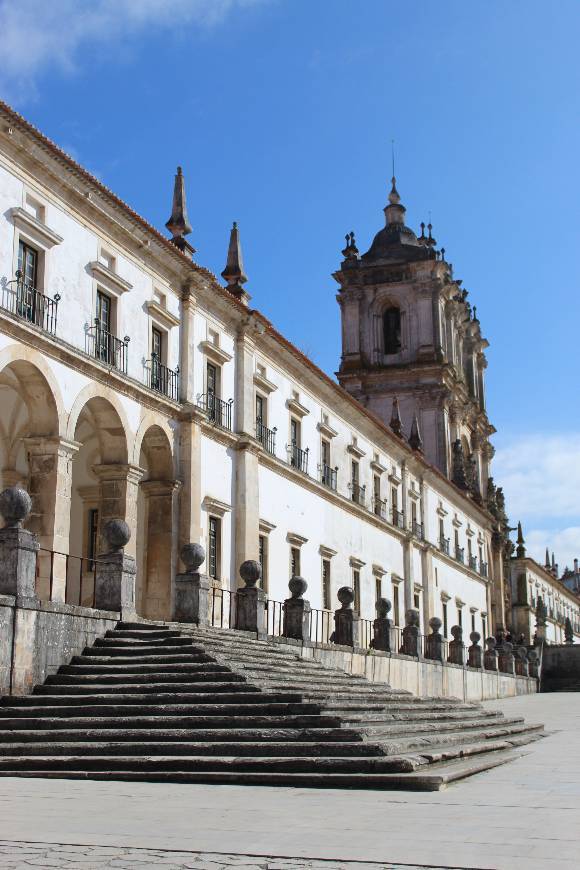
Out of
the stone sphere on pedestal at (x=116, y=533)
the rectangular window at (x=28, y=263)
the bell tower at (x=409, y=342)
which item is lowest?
the stone sphere on pedestal at (x=116, y=533)

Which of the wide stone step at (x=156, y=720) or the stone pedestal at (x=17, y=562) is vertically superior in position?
the stone pedestal at (x=17, y=562)

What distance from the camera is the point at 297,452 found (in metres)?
31.8

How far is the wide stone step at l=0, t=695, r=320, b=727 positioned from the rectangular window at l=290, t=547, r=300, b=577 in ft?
55.1

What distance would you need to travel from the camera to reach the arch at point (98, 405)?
20203mm

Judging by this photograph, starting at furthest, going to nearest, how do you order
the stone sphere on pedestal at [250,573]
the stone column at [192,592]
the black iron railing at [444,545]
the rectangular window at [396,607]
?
the black iron railing at [444,545], the rectangular window at [396,607], the stone sphere on pedestal at [250,573], the stone column at [192,592]

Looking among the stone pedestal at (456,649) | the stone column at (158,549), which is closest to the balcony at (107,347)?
the stone column at (158,549)

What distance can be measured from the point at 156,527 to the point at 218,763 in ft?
42.1

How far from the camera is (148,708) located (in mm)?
13234

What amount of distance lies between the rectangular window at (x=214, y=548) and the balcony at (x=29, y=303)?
7292mm

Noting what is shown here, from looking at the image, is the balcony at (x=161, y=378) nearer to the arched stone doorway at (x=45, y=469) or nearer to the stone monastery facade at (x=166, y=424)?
the stone monastery facade at (x=166, y=424)

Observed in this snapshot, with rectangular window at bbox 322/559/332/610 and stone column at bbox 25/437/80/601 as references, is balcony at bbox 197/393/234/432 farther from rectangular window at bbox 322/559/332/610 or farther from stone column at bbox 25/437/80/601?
rectangular window at bbox 322/559/332/610

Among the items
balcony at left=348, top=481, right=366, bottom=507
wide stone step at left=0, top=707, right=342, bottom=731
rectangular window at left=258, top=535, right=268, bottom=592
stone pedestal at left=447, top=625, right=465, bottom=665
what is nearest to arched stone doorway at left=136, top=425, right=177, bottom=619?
rectangular window at left=258, top=535, right=268, bottom=592

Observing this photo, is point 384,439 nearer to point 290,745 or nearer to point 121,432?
point 121,432

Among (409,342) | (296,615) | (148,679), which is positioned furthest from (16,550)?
(409,342)
